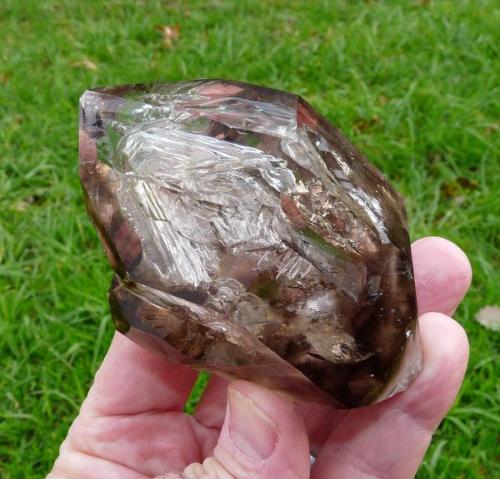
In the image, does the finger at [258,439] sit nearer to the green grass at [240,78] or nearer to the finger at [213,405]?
the finger at [213,405]

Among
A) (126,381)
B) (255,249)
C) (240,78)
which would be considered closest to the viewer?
(255,249)

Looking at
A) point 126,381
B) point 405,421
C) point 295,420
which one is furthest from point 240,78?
point 295,420

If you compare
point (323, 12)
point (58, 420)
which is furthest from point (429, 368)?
point (323, 12)

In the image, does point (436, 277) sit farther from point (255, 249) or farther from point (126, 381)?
point (126, 381)

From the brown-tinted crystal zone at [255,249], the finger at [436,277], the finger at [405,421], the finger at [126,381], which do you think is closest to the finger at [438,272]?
the finger at [436,277]

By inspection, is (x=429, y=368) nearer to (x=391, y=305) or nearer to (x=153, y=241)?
(x=391, y=305)

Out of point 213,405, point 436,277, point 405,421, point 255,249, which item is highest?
point 255,249
